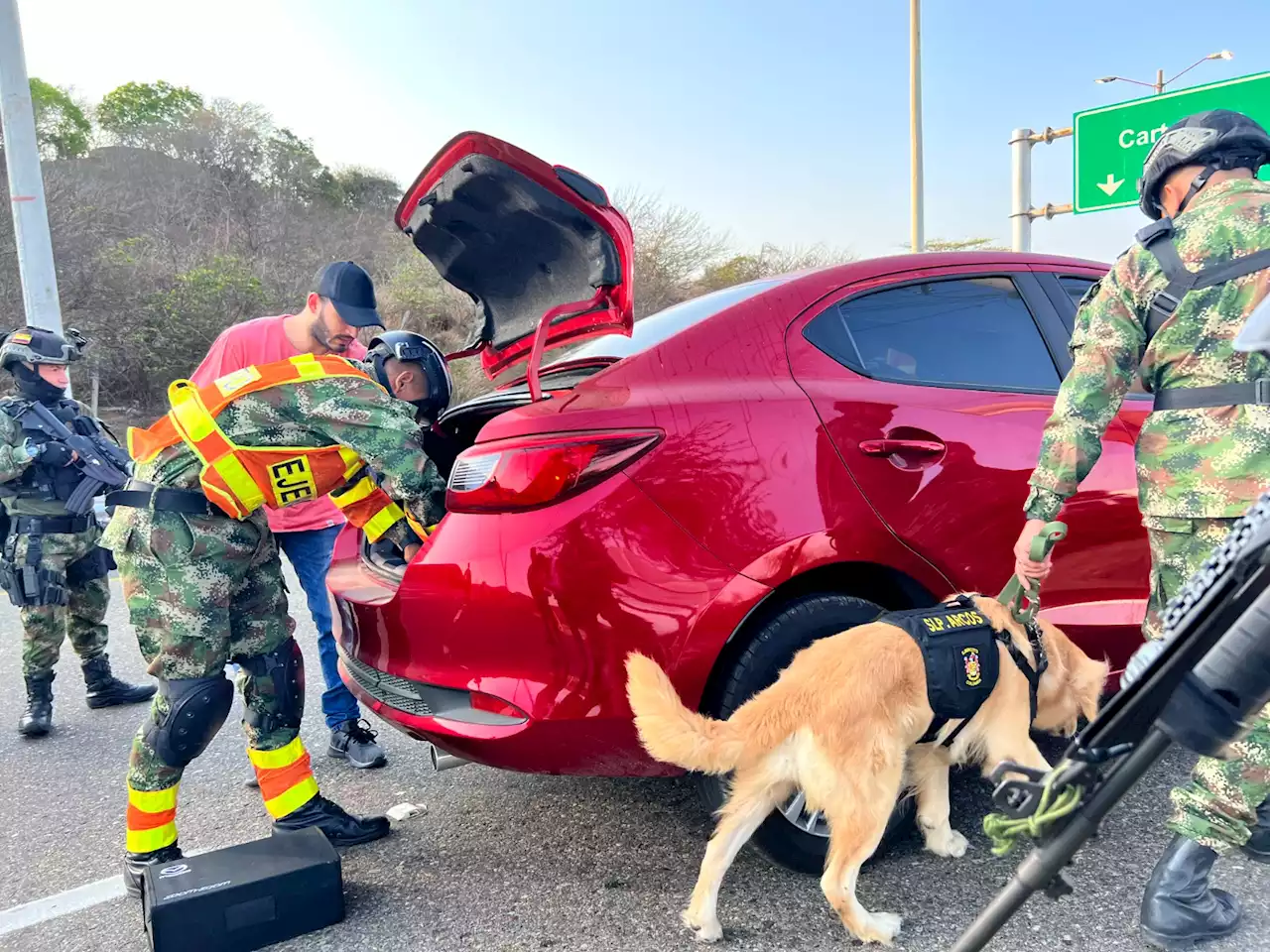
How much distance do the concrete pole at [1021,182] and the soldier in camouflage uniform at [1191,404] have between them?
32.5 feet

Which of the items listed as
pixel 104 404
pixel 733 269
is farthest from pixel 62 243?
pixel 733 269

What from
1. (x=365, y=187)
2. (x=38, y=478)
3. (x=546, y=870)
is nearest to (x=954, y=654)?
(x=546, y=870)

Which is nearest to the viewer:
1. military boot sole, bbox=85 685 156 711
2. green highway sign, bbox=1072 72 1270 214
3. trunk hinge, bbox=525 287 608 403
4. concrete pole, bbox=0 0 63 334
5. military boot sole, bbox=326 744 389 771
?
trunk hinge, bbox=525 287 608 403

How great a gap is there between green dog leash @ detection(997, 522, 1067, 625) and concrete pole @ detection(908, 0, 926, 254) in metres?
13.2

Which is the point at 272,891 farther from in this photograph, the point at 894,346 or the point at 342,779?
the point at 894,346

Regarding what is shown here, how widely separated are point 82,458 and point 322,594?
150 centimetres

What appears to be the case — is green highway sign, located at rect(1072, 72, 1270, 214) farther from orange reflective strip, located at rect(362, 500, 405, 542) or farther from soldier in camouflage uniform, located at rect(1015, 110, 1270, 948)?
orange reflective strip, located at rect(362, 500, 405, 542)

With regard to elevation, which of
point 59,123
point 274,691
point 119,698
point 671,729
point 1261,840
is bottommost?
point 119,698

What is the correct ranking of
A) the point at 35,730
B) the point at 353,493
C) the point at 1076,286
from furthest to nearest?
1. the point at 35,730
2. the point at 1076,286
3. the point at 353,493

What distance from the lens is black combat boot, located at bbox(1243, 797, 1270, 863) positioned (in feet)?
7.59

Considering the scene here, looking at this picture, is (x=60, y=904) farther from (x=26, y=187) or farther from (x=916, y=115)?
(x=916, y=115)

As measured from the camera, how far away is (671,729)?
2.06 m

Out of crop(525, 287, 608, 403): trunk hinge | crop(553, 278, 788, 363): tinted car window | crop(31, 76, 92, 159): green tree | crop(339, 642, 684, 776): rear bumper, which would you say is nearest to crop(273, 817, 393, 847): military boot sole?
crop(339, 642, 684, 776): rear bumper

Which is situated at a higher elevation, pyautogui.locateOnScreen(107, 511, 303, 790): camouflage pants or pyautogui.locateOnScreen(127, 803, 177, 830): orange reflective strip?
pyautogui.locateOnScreen(107, 511, 303, 790): camouflage pants
